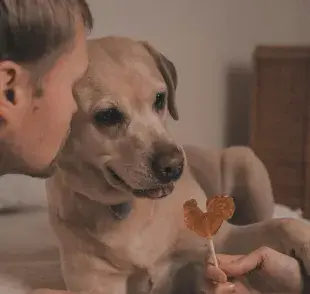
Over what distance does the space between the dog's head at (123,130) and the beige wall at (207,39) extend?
0.55 metres

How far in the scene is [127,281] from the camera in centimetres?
69

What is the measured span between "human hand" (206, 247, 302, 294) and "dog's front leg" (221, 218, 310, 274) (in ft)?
0.06

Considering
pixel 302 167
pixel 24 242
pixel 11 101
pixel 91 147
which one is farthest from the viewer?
pixel 302 167

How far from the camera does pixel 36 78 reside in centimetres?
52

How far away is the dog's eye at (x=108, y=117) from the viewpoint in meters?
0.61

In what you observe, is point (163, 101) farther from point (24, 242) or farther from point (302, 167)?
point (302, 167)

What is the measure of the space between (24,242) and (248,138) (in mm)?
695

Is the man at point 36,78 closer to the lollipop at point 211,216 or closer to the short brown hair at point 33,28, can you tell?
the short brown hair at point 33,28

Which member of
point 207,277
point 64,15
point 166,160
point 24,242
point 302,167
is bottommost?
point 302,167

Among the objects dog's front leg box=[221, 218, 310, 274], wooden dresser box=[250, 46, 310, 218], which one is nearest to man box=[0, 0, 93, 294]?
dog's front leg box=[221, 218, 310, 274]

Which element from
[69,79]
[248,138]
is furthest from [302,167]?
[69,79]

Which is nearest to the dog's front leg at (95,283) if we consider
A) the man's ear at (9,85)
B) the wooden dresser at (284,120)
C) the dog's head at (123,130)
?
the dog's head at (123,130)

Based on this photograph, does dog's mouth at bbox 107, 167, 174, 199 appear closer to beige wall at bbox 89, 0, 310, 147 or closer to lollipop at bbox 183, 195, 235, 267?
lollipop at bbox 183, 195, 235, 267

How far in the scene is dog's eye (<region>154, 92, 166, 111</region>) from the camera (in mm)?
657
